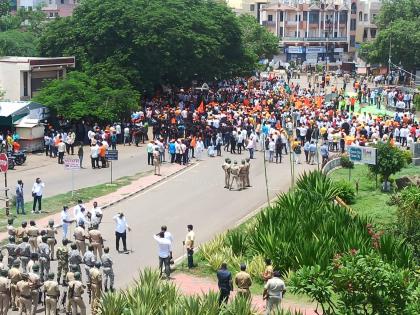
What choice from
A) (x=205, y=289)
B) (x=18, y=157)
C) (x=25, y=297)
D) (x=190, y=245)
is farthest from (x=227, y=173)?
(x=25, y=297)

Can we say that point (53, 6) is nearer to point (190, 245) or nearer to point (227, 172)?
point (227, 172)

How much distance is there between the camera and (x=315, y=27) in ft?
368

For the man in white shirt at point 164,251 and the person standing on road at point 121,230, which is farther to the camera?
the person standing on road at point 121,230

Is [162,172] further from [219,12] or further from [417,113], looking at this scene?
[219,12]

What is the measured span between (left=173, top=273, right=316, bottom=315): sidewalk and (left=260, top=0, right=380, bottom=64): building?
8946 cm

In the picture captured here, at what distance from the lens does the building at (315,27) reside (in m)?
112

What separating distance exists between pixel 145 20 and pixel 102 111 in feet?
38.5

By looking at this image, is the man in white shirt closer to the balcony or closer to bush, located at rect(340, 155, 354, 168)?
bush, located at rect(340, 155, 354, 168)

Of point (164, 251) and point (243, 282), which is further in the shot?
point (164, 251)

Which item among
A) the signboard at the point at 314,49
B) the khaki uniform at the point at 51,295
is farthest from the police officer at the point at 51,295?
the signboard at the point at 314,49

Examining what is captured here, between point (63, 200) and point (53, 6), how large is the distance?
100 meters

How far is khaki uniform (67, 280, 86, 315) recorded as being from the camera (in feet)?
63.2

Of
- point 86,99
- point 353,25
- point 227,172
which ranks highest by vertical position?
point 353,25

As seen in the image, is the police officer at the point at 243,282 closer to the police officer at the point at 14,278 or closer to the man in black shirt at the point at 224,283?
the man in black shirt at the point at 224,283
